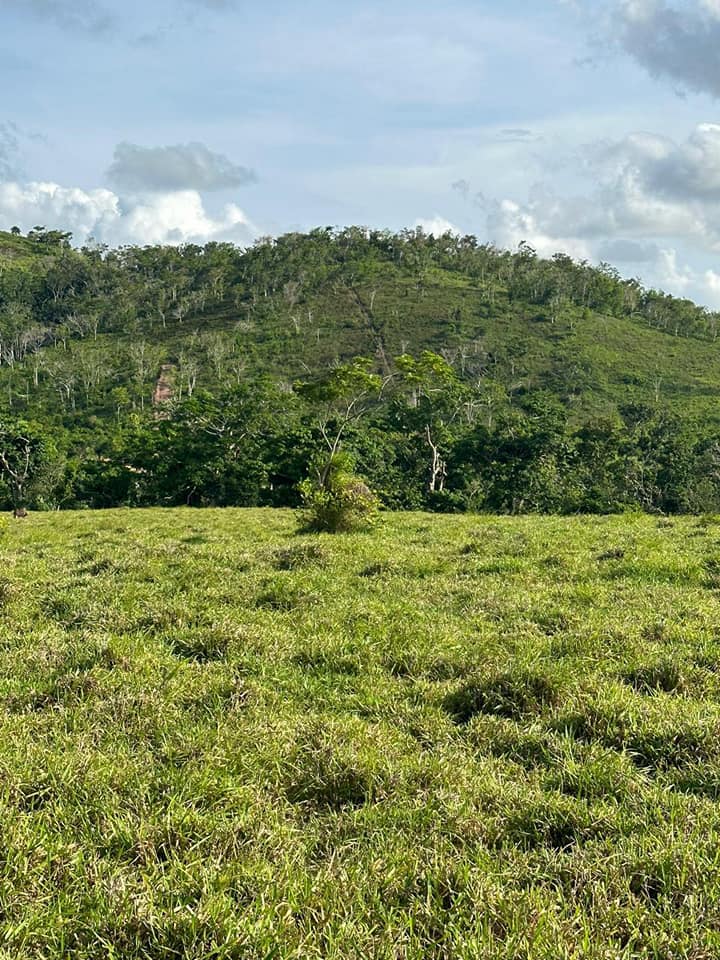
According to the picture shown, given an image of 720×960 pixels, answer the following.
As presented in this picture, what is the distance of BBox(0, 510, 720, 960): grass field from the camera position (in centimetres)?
303

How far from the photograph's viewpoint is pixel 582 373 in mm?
106812

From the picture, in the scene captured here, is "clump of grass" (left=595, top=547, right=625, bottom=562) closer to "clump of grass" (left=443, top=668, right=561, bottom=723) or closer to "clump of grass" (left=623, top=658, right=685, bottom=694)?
"clump of grass" (left=623, top=658, right=685, bottom=694)

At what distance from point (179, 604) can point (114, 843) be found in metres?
5.27

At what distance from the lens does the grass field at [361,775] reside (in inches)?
119

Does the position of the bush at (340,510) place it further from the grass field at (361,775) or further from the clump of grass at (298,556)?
the grass field at (361,775)

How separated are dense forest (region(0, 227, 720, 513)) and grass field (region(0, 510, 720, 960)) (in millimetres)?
33244

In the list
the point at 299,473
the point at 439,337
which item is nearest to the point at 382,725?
the point at 299,473

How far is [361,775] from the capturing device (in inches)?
172

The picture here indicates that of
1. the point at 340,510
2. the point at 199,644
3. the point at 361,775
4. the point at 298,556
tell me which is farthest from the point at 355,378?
the point at 361,775

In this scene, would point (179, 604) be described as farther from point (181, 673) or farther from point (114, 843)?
point (114, 843)

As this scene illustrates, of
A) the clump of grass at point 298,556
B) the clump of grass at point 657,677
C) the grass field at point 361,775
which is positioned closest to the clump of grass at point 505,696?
the grass field at point 361,775

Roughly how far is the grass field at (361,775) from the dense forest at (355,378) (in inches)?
1309

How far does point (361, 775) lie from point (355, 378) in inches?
1450

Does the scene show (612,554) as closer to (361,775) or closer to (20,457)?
(361,775)
